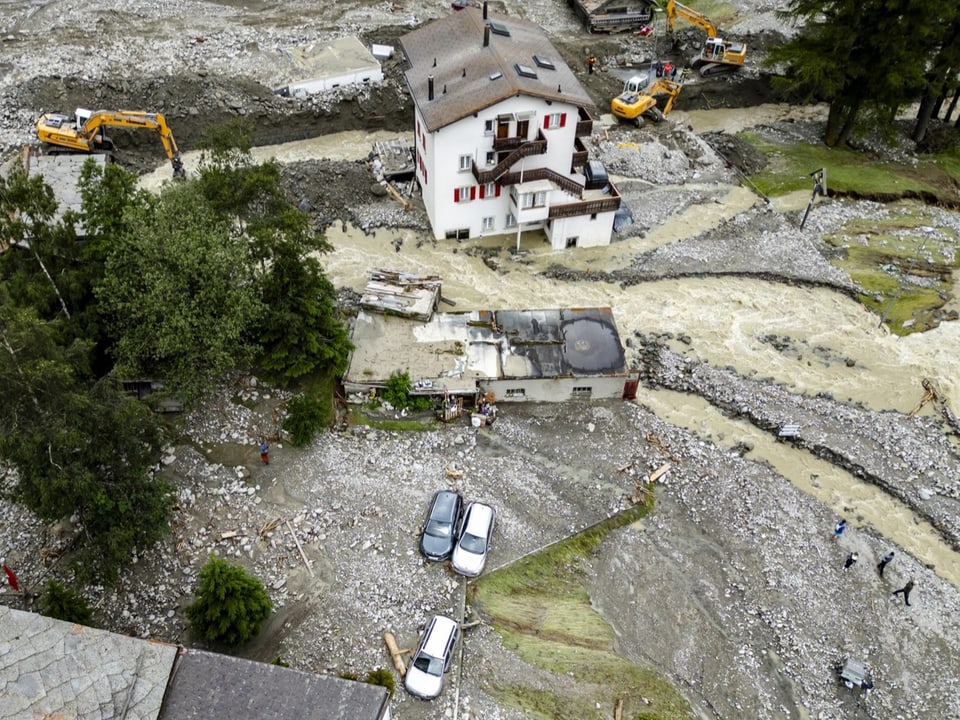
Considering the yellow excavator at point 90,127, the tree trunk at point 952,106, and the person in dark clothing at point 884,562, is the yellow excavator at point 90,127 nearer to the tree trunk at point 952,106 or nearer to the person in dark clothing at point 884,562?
the person in dark clothing at point 884,562

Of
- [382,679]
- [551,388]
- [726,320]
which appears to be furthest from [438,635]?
[726,320]

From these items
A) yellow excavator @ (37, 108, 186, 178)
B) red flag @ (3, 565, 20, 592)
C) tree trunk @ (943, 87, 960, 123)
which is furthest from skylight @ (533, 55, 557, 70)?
red flag @ (3, 565, 20, 592)

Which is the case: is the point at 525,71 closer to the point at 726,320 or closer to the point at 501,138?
the point at 501,138

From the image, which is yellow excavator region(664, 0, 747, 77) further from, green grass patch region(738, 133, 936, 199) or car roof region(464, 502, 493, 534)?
car roof region(464, 502, 493, 534)

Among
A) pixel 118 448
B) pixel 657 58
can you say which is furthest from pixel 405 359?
pixel 657 58

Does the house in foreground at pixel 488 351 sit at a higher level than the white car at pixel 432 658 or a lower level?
higher

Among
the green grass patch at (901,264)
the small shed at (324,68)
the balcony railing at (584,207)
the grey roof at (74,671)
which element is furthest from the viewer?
the small shed at (324,68)

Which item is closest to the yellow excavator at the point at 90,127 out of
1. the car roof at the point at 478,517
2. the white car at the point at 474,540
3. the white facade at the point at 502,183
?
the white facade at the point at 502,183
